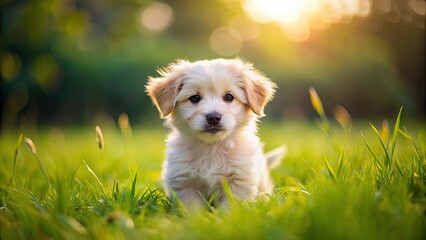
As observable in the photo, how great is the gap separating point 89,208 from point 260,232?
111 cm

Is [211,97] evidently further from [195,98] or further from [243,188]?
[243,188]

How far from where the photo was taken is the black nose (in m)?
3.04

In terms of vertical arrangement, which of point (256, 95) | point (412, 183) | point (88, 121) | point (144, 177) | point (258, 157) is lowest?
point (88, 121)

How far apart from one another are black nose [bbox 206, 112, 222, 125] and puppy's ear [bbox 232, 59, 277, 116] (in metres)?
0.37

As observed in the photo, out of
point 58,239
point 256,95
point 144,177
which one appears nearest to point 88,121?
point 144,177

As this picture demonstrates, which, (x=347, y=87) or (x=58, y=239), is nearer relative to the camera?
(x=58, y=239)

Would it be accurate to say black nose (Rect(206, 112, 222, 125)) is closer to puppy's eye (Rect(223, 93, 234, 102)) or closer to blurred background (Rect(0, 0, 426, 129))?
puppy's eye (Rect(223, 93, 234, 102))

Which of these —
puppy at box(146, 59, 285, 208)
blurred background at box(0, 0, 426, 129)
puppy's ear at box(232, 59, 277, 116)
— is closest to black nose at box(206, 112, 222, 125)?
puppy at box(146, 59, 285, 208)

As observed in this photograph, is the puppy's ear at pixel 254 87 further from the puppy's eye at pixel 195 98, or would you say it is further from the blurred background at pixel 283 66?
the blurred background at pixel 283 66

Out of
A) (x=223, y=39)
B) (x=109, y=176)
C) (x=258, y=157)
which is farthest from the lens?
(x=223, y=39)

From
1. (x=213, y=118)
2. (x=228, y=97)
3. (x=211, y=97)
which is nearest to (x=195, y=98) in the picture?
(x=211, y=97)

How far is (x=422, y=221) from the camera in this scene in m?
1.94

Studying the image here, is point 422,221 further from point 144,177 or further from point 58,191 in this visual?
point 144,177

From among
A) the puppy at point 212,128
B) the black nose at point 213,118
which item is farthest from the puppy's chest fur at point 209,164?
the black nose at point 213,118
